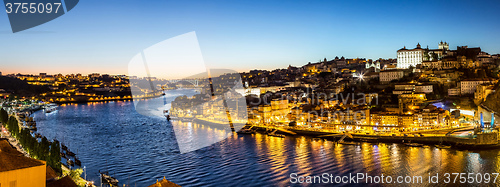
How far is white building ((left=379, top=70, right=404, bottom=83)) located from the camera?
51.3ft

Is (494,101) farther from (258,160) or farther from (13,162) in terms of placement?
(13,162)

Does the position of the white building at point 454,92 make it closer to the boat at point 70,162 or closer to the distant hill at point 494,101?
the distant hill at point 494,101

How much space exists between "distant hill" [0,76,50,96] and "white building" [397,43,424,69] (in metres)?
31.2

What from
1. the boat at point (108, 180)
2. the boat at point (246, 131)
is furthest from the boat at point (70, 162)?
the boat at point (246, 131)

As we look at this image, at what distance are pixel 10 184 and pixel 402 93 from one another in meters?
13.1

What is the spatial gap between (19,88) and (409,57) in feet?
110

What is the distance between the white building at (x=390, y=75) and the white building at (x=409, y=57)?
2.04m

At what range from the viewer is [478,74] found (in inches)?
553

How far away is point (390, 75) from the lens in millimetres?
15789

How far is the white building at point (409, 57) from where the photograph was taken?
1731 cm

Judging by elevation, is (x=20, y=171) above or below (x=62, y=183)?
above

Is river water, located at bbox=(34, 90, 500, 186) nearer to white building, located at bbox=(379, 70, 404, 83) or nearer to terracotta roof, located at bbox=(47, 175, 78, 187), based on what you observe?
terracotta roof, located at bbox=(47, 175, 78, 187)

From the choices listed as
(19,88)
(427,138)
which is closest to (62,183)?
(427,138)

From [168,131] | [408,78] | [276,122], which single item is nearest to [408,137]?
[276,122]
